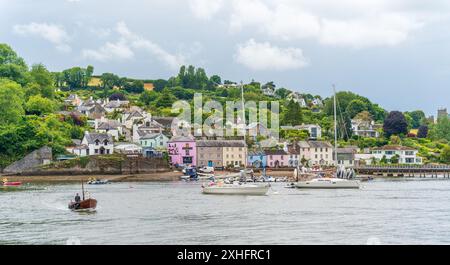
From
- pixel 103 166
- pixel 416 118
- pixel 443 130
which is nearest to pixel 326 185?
pixel 103 166

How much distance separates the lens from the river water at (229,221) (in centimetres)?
1809

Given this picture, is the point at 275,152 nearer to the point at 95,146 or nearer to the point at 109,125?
the point at 95,146

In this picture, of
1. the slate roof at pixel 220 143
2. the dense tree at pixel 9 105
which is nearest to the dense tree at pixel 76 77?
the dense tree at pixel 9 105

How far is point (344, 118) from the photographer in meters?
91.1

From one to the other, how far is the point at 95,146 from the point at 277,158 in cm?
1873

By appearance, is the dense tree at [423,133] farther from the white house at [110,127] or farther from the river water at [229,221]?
the river water at [229,221]

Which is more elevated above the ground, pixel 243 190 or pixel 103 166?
pixel 103 166

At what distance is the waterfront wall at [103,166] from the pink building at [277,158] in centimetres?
1153

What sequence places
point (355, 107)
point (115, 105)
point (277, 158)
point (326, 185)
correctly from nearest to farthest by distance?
point (326, 185) < point (277, 158) < point (115, 105) < point (355, 107)

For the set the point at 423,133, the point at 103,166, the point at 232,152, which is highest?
the point at 423,133

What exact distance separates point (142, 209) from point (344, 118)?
214 ft

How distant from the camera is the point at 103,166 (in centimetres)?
6375
